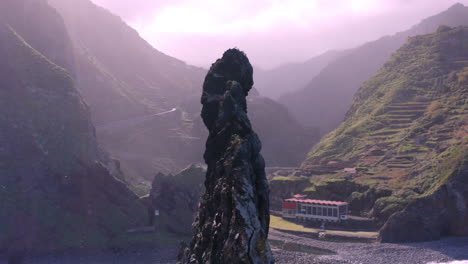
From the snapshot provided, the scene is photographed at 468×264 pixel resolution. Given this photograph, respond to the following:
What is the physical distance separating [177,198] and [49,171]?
2031 cm

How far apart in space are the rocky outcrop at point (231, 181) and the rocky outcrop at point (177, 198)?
5022cm

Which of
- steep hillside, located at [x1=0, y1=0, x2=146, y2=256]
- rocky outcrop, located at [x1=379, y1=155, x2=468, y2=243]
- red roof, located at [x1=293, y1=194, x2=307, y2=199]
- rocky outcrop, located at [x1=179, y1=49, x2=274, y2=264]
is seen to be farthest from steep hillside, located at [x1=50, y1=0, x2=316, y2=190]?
rocky outcrop, located at [x1=179, y1=49, x2=274, y2=264]

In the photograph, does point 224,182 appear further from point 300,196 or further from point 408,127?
point 408,127

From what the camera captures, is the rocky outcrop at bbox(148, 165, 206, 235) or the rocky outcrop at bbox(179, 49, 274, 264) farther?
the rocky outcrop at bbox(148, 165, 206, 235)

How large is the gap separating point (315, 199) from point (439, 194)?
887 inches

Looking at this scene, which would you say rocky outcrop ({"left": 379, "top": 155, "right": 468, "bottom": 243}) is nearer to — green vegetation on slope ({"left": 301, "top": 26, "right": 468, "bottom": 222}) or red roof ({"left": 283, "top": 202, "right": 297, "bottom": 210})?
green vegetation on slope ({"left": 301, "top": 26, "right": 468, "bottom": 222})

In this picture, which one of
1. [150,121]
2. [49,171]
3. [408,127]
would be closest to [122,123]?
[150,121]

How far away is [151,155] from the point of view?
423 feet

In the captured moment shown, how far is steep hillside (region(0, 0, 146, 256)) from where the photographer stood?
68.8 metres

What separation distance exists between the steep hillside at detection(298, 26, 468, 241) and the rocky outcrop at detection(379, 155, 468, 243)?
142 mm

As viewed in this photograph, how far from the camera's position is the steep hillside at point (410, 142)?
236ft

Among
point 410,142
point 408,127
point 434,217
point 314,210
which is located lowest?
point 314,210

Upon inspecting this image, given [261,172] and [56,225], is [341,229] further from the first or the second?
[261,172]

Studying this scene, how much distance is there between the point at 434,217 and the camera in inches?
2761
